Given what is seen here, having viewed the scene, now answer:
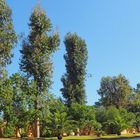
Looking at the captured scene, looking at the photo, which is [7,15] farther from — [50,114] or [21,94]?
[50,114]

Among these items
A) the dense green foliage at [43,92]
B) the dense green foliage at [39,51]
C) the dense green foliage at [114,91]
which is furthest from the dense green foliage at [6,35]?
the dense green foliage at [114,91]

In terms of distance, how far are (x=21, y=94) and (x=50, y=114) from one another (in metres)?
5.26

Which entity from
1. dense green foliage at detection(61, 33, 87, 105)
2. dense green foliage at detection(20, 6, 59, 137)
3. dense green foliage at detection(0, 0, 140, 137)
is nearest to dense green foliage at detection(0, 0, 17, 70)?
dense green foliage at detection(0, 0, 140, 137)

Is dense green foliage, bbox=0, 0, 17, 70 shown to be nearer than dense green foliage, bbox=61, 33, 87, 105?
Yes

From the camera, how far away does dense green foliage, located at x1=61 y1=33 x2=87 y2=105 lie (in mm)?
62125

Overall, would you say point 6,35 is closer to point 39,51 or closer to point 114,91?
point 39,51

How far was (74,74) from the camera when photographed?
62.5m

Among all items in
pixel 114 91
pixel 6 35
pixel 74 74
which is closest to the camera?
pixel 6 35

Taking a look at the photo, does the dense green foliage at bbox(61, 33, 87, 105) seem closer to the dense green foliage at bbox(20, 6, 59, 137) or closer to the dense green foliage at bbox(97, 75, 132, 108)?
the dense green foliage at bbox(20, 6, 59, 137)

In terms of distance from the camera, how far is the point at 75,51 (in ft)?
207

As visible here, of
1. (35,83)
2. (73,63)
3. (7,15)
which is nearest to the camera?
(7,15)

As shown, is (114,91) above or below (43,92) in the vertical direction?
above

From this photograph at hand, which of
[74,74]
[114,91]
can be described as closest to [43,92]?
[74,74]

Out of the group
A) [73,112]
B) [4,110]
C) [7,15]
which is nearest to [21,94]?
[4,110]
